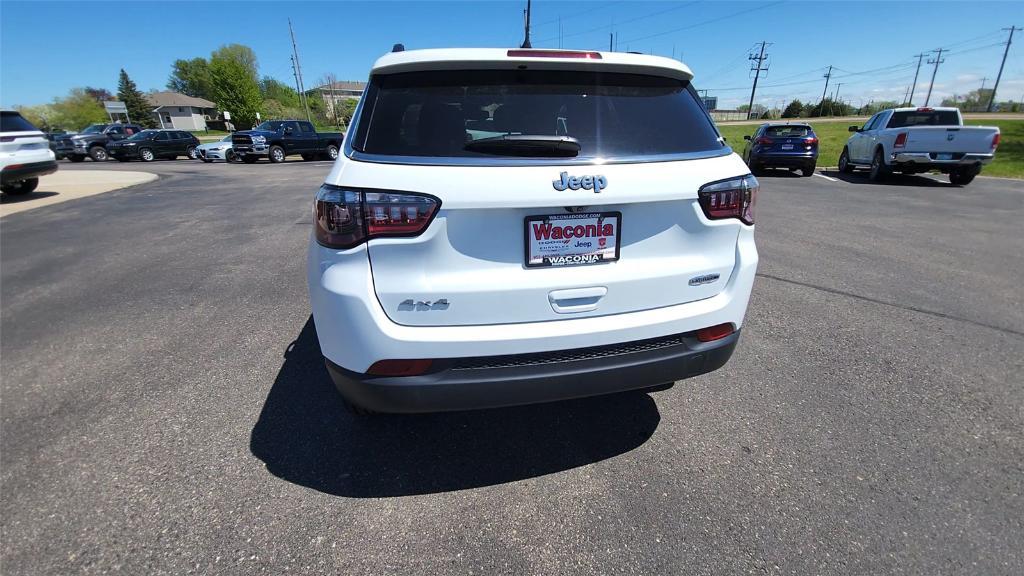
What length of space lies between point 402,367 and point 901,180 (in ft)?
52.4

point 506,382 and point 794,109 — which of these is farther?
point 794,109

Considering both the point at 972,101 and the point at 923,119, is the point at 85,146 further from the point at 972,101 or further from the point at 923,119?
the point at 972,101

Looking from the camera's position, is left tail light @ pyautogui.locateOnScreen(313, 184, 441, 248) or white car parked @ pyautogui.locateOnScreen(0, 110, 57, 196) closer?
left tail light @ pyautogui.locateOnScreen(313, 184, 441, 248)

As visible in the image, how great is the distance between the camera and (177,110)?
89.1 meters

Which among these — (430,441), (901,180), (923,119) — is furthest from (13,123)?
(923,119)

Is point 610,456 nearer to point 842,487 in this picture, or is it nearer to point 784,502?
point 784,502

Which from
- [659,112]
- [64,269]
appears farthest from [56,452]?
[64,269]

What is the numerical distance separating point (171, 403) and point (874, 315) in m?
5.21

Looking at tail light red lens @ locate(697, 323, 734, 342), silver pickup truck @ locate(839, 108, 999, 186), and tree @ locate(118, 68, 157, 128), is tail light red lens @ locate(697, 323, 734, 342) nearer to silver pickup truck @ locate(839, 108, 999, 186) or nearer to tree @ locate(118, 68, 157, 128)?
silver pickup truck @ locate(839, 108, 999, 186)

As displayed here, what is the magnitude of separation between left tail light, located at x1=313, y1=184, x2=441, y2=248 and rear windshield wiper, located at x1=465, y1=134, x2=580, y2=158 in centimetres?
31

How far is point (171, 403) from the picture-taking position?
2805mm

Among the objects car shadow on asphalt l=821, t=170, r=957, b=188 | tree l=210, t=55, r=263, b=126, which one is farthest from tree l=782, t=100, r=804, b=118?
tree l=210, t=55, r=263, b=126

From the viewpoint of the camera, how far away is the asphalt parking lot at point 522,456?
1841 mm

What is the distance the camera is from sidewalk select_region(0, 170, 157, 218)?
33.0 ft
